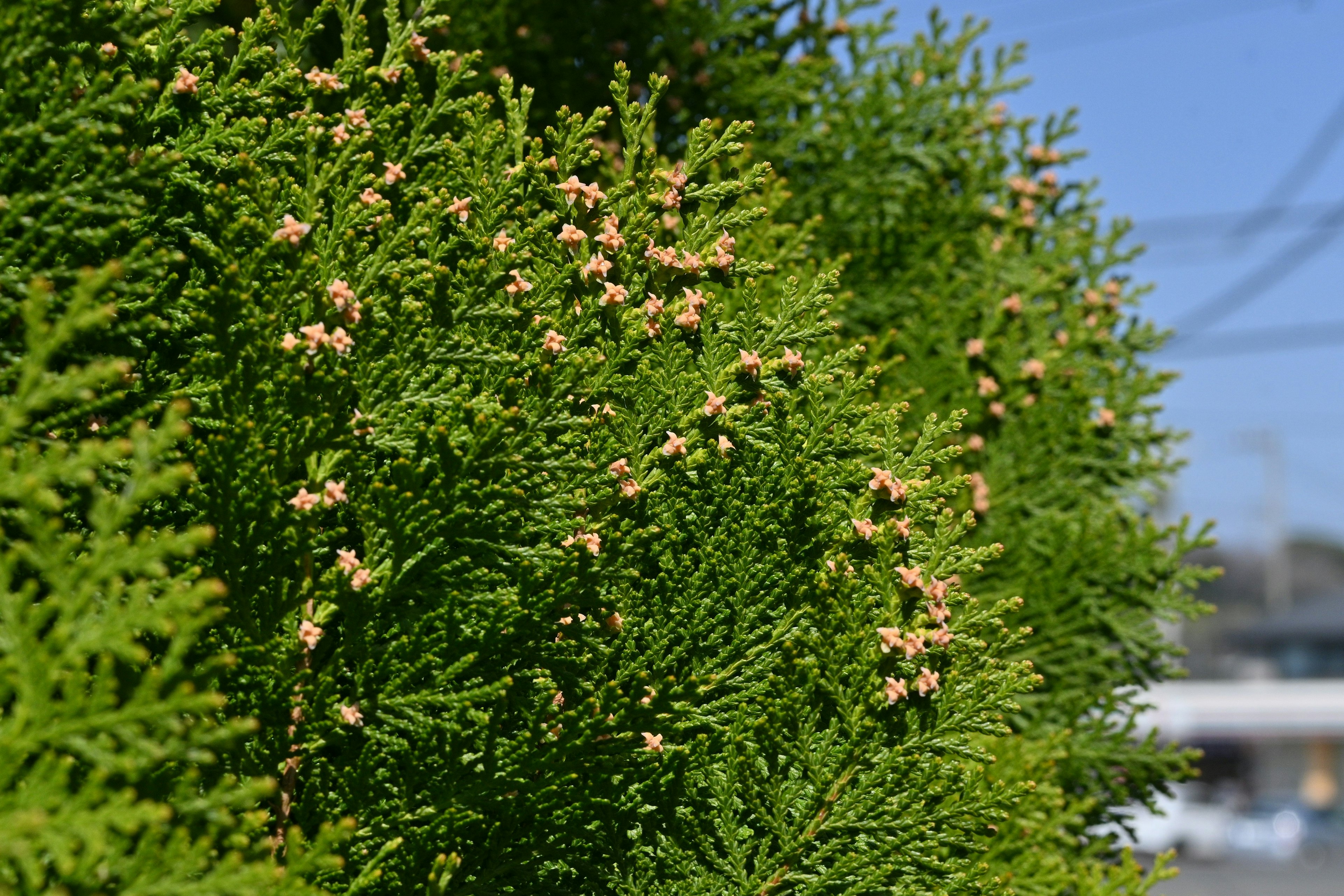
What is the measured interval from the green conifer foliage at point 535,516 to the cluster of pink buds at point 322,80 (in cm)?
2

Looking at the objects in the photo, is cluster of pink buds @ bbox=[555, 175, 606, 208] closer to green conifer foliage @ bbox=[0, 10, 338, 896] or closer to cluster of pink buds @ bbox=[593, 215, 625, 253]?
cluster of pink buds @ bbox=[593, 215, 625, 253]

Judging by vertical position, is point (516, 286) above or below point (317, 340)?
above

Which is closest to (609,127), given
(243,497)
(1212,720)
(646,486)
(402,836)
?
(646,486)

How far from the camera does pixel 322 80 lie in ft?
11.9

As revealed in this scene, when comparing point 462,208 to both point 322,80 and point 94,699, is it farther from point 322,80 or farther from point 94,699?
point 94,699

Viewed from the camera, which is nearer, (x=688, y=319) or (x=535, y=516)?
(x=535, y=516)

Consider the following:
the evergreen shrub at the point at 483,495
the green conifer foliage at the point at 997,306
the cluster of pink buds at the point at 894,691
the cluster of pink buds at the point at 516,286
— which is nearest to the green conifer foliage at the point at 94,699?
the evergreen shrub at the point at 483,495

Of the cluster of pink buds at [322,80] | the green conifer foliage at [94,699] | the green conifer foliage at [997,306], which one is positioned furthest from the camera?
the green conifer foliage at [997,306]

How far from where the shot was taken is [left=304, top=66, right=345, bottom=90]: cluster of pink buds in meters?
3.62

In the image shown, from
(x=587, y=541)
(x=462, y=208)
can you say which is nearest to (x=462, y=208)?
(x=462, y=208)

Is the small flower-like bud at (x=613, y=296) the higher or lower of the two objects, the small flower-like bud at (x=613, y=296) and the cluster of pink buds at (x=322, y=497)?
the higher

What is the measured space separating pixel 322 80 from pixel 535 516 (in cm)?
154

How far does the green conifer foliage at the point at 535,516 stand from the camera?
3.15 meters

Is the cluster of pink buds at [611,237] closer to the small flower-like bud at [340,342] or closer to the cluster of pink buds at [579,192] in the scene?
the cluster of pink buds at [579,192]
